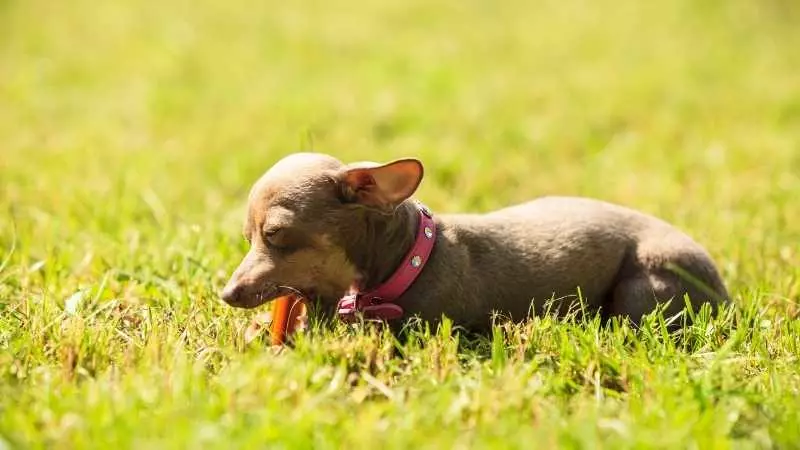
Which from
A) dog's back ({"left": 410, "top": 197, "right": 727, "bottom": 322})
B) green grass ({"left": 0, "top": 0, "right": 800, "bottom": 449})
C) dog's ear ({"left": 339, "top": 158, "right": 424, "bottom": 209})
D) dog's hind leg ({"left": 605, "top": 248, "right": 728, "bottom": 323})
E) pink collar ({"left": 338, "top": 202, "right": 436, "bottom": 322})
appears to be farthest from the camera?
dog's hind leg ({"left": 605, "top": 248, "right": 728, "bottom": 323})

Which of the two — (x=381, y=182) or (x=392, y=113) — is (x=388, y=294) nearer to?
(x=381, y=182)

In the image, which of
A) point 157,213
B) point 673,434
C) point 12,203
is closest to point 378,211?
point 673,434

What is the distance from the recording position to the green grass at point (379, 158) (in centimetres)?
274

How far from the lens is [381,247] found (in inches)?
135

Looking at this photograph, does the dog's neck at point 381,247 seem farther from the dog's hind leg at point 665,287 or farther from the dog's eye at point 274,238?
the dog's hind leg at point 665,287

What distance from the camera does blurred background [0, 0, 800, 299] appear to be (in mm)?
5027

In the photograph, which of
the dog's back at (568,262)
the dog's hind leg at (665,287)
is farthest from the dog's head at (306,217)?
the dog's hind leg at (665,287)

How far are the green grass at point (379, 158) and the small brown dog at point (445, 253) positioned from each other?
172 mm

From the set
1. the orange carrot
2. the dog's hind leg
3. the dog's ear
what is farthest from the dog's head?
the dog's hind leg

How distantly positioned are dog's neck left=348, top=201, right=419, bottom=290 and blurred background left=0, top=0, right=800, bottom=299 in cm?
83

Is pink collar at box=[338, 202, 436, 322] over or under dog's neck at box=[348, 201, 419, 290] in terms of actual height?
under

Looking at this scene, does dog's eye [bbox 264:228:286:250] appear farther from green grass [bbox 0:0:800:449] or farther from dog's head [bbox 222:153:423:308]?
green grass [bbox 0:0:800:449]

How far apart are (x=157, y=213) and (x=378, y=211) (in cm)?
224

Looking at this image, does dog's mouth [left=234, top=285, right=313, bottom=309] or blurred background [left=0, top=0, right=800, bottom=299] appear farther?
blurred background [left=0, top=0, right=800, bottom=299]
